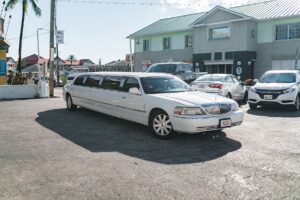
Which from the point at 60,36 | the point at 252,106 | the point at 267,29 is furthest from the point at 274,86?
the point at 267,29

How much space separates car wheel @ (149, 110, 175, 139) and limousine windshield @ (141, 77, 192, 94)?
0.77m

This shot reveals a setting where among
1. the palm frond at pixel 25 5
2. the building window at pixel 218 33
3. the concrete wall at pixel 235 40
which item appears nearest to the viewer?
the concrete wall at pixel 235 40

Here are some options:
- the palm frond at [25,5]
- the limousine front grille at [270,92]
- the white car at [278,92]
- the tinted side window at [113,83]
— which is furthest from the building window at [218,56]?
the tinted side window at [113,83]

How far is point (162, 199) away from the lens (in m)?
4.14

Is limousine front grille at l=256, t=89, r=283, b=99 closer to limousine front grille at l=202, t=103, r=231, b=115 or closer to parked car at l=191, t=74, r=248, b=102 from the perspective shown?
parked car at l=191, t=74, r=248, b=102

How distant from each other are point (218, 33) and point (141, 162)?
A: 24.5 metres

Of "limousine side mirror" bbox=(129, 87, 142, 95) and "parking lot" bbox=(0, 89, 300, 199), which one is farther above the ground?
"limousine side mirror" bbox=(129, 87, 142, 95)

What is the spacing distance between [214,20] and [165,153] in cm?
2404

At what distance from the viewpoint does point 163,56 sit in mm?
34000

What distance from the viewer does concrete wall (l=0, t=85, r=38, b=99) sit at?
16219mm

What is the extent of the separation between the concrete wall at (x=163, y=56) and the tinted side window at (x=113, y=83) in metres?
22.8

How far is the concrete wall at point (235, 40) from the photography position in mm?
26328

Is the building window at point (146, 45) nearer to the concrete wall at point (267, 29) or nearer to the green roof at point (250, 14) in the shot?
the green roof at point (250, 14)

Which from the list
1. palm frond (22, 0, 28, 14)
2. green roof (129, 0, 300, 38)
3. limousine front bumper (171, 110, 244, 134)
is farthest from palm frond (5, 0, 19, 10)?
limousine front bumper (171, 110, 244, 134)
